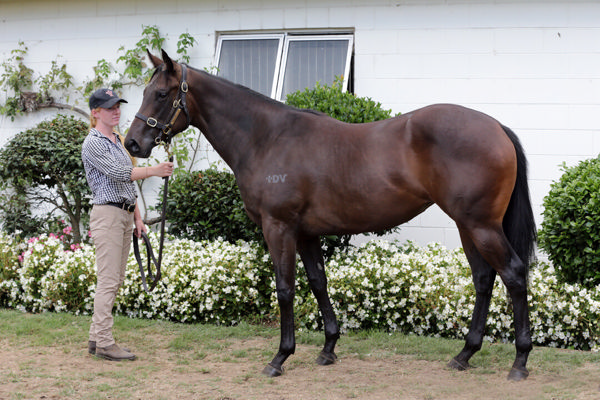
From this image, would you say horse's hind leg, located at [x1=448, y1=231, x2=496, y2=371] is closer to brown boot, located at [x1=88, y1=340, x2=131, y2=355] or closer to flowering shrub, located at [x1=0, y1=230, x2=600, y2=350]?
flowering shrub, located at [x1=0, y1=230, x2=600, y2=350]

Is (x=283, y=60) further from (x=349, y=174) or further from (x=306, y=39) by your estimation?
(x=349, y=174)

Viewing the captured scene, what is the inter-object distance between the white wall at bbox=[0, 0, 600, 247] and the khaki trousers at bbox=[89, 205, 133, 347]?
3.37m

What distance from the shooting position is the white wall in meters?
6.25

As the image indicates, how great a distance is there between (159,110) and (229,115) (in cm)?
49

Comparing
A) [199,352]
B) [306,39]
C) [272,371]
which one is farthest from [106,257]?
[306,39]

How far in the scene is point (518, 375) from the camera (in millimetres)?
3705

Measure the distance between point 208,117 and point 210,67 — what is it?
319 cm

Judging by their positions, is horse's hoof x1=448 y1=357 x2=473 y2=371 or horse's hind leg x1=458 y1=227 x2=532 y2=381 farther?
horse's hoof x1=448 y1=357 x2=473 y2=371

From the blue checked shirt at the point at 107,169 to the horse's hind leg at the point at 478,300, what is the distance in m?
2.47

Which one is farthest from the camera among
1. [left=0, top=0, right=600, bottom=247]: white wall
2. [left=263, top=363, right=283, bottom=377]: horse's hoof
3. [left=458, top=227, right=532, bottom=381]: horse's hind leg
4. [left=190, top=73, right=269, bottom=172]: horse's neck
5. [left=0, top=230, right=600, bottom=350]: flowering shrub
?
[left=0, top=0, right=600, bottom=247]: white wall

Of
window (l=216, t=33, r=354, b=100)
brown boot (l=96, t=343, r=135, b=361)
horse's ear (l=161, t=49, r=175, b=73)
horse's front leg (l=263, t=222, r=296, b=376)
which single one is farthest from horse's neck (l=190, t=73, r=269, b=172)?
window (l=216, t=33, r=354, b=100)

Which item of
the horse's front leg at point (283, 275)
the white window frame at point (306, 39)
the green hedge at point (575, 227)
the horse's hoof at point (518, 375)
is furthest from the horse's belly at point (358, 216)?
the white window frame at point (306, 39)

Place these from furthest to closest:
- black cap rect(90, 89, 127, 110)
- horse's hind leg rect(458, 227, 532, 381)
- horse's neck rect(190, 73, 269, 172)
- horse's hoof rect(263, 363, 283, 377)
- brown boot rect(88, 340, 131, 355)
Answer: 1. brown boot rect(88, 340, 131, 355)
2. black cap rect(90, 89, 127, 110)
3. horse's neck rect(190, 73, 269, 172)
4. horse's hoof rect(263, 363, 283, 377)
5. horse's hind leg rect(458, 227, 532, 381)

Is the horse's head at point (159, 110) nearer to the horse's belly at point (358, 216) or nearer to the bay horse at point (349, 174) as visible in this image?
the bay horse at point (349, 174)
